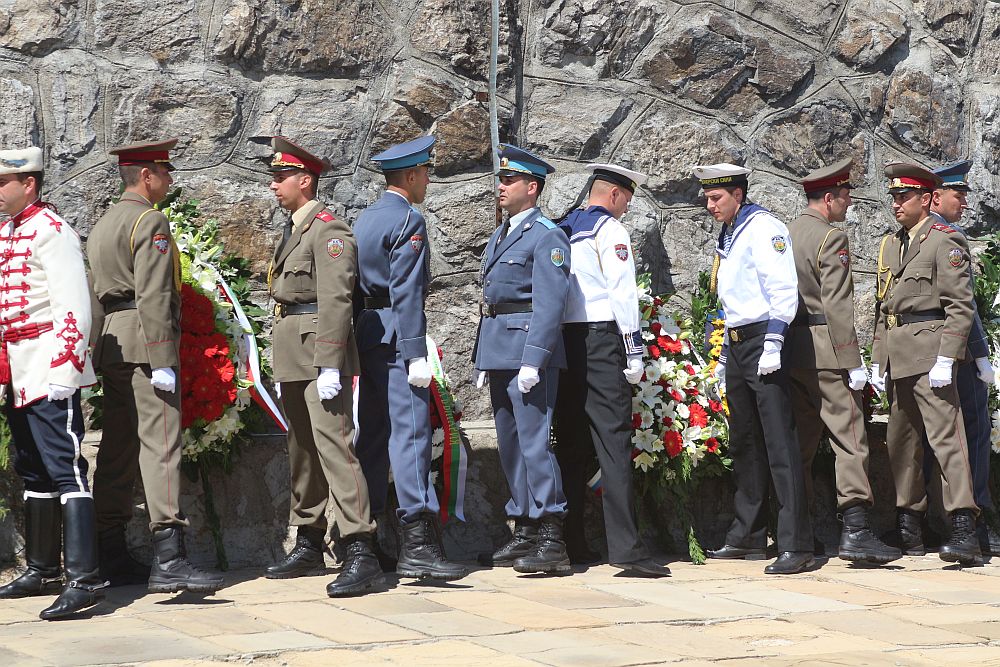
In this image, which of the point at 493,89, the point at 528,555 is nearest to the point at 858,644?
the point at 528,555

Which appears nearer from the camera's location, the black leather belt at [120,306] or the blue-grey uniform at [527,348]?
the black leather belt at [120,306]

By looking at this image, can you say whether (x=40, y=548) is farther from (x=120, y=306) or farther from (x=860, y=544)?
(x=860, y=544)

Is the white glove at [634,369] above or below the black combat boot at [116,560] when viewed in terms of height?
above

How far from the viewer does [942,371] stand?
6273mm

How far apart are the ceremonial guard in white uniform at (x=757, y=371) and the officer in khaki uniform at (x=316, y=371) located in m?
1.82

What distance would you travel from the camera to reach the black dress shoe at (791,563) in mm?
5902

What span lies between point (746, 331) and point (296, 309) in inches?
80.7

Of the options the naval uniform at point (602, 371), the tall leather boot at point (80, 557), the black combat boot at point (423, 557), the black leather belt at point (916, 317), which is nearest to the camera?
the tall leather boot at point (80, 557)

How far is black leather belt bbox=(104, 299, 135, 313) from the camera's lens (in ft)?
17.3

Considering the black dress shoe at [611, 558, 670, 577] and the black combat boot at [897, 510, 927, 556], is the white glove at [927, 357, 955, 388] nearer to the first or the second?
the black combat boot at [897, 510, 927, 556]

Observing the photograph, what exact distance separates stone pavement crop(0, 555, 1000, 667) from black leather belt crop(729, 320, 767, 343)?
107 cm

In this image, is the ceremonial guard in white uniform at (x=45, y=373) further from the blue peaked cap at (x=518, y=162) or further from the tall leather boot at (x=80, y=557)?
the blue peaked cap at (x=518, y=162)

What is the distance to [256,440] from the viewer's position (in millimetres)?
5938

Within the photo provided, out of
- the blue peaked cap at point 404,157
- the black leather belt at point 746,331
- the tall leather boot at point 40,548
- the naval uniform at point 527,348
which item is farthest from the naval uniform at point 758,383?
the tall leather boot at point 40,548
